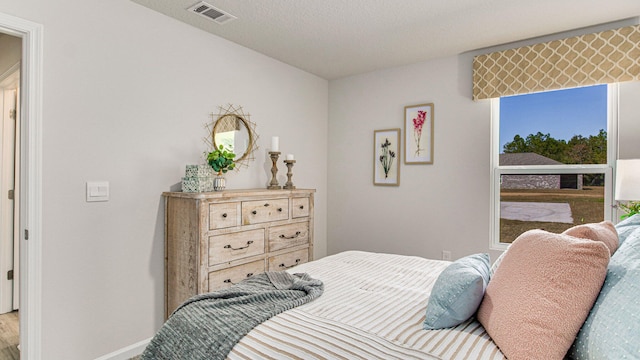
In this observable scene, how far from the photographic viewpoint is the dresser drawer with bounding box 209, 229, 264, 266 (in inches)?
97.3

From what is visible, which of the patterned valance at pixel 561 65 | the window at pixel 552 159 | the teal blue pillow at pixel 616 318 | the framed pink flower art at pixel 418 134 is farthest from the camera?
the framed pink flower art at pixel 418 134

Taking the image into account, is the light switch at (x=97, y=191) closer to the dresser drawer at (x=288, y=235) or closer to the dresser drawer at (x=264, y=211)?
the dresser drawer at (x=264, y=211)

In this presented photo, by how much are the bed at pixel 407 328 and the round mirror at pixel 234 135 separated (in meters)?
1.92

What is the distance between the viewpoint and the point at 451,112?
354 centimetres

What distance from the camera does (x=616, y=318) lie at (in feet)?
2.99

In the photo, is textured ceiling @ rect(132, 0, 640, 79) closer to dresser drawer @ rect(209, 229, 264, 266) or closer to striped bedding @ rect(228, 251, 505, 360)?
dresser drawer @ rect(209, 229, 264, 266)

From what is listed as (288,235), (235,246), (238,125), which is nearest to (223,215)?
(235,246)

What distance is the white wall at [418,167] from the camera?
134 inches

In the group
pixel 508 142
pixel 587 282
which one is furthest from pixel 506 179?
pixel 587 282

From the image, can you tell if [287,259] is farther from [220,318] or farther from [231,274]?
[220,318]

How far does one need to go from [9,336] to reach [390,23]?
395cm

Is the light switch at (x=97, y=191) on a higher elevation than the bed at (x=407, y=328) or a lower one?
higher

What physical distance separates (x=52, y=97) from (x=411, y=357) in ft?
8.01

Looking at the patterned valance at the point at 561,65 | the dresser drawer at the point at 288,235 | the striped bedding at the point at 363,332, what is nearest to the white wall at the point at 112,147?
the dresser drawer at the point at 288,235
